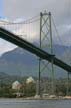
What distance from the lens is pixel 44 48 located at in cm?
10106

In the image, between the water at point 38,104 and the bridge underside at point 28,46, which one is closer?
the water at point 38,104

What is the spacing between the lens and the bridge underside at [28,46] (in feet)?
261

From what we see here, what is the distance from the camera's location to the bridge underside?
79.6 m

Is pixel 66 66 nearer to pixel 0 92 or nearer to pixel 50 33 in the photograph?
pixel 50 33

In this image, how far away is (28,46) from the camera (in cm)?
8825

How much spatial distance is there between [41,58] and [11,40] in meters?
16.0

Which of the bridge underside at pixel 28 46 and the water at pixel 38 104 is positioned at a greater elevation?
the bridge underside at pixel 28 46

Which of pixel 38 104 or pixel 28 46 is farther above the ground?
pixel 28 46

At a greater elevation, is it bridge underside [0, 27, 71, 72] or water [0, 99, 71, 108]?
bridge underside [0, 27, 71, 72]

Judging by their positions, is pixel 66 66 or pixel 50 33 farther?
pixel 50 33

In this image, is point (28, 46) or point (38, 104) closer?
point (38, 104)

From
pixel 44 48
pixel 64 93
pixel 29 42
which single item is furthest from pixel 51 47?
pixel 64 93

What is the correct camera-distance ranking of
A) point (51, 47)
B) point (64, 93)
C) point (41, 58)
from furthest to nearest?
1. point (64, 93)
2. point (51, 47)
3. point (41, 58)

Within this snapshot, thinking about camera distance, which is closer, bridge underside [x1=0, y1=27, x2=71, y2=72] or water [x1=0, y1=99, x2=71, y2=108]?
water [x1=0, y1=99, x2=71, y2=108]
